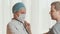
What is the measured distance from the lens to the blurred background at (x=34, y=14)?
4.53 feet

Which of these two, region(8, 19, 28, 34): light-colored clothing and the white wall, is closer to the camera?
region(8, 19, 28, 34): light-colored clothing

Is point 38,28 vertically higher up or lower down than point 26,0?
lower down

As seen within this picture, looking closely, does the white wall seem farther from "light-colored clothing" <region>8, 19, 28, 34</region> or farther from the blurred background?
"light-colored clothing" <region>8, 19, 28, 34</region>

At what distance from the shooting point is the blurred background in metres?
1.38

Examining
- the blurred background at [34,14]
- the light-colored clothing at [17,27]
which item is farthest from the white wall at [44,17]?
the light-colored clothing at [17,27]

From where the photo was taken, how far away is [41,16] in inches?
56.4

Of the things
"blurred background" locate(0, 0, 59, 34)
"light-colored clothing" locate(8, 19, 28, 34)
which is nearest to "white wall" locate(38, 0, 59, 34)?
"blurred background" locate(0, 0, 59, 34)

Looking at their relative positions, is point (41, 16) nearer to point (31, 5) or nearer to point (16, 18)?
point (31, 5)

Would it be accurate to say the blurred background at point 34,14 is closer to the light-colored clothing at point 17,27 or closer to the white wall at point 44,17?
the white wall at point 44,17

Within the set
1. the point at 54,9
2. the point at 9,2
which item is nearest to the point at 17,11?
the point at 54,9

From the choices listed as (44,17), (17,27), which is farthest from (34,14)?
(17,27)

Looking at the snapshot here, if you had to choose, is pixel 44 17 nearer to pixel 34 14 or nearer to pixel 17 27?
pixel 34 14

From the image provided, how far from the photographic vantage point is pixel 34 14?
141 cm

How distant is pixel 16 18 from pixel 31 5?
1.70 ft
